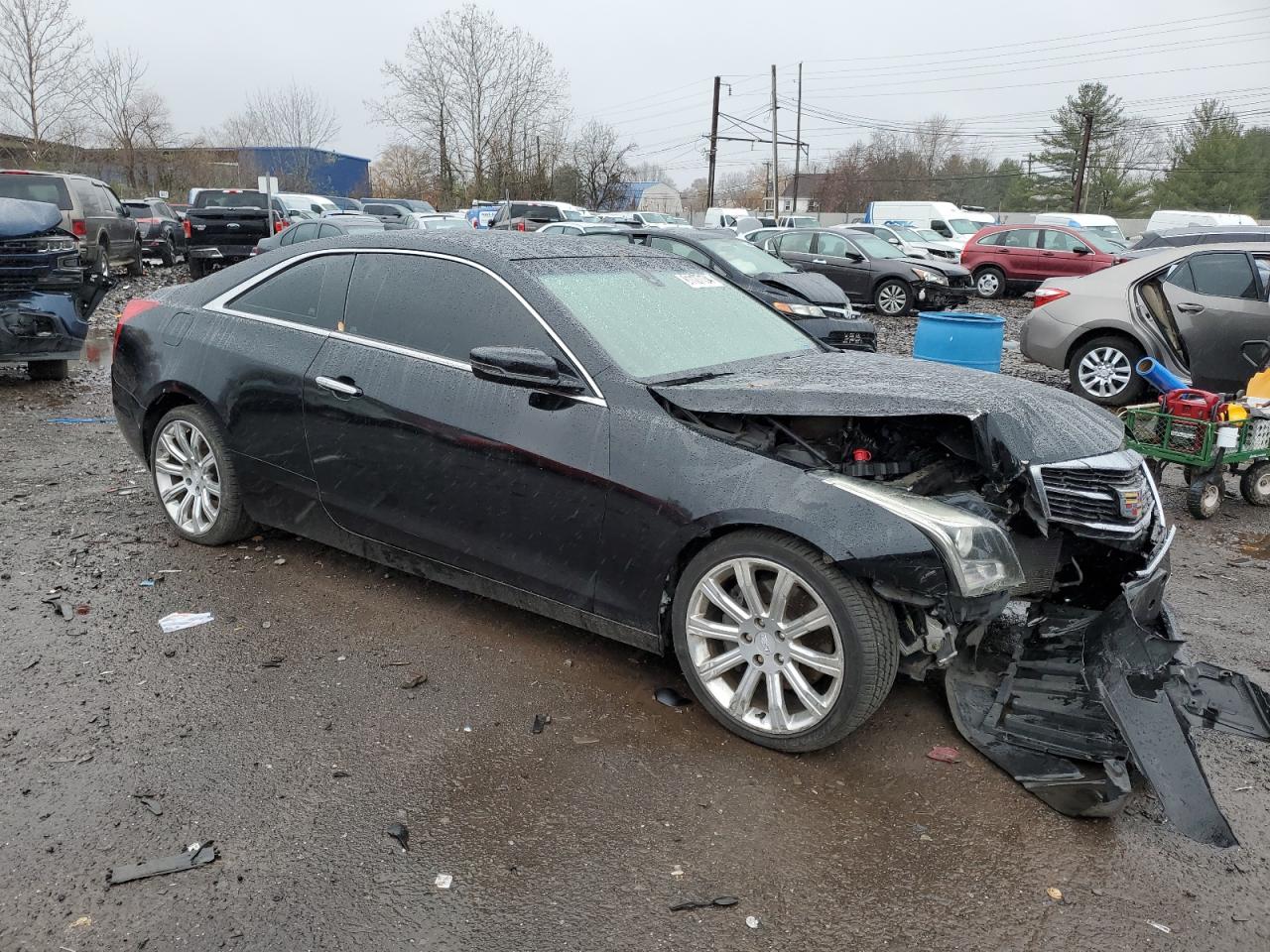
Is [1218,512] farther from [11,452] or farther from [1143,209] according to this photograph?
[1143,209]

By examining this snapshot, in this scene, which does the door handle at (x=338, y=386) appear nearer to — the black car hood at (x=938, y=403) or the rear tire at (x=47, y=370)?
the black car hood at (x=938, y=403)

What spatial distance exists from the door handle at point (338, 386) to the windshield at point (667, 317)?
916 millimetres

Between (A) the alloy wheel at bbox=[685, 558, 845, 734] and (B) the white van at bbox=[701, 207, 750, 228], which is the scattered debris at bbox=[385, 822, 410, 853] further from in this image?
(B) the white van at bbox=[701, 207, 750, 228]

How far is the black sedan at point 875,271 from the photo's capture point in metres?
18.4

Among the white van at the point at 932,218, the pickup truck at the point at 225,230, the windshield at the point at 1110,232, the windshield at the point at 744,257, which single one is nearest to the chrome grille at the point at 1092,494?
the windshield at the point at 744,257

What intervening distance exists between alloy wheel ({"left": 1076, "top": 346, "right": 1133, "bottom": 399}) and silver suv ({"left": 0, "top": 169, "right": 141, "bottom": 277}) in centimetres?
1323

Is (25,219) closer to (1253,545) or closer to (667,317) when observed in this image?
(667,317)

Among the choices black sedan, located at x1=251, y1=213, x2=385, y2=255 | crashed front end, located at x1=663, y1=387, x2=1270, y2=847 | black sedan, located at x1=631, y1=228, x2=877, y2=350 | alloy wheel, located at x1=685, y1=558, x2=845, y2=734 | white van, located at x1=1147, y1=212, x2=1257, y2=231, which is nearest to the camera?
crashed front end, located at x1=663, y1=387, x2=1270, y2=847

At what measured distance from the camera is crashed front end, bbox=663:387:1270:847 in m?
2.98

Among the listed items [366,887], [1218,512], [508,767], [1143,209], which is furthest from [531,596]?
[1143,209]

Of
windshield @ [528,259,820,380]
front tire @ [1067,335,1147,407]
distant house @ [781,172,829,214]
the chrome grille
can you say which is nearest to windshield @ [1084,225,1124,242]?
front tire @ [1067,335,1147,407]

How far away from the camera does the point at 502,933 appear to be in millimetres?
2463

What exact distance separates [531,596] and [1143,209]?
223 ft

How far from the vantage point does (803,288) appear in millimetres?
11906
